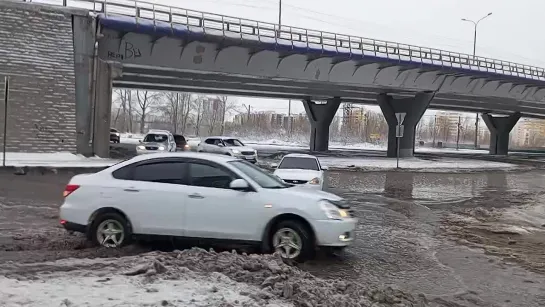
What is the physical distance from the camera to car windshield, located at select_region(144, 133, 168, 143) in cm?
2997

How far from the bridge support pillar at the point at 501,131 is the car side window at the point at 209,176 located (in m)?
67.8

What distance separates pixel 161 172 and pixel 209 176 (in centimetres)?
77

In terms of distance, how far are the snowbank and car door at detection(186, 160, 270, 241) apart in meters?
1.17

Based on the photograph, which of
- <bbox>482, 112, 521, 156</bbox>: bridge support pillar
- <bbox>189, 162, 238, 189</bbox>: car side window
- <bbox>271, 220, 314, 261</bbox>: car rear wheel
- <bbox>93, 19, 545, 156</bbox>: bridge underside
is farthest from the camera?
<bbox>482, 112, 521, 156</bbox>: bridge support pillar

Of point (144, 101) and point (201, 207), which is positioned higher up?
point (144, 101)

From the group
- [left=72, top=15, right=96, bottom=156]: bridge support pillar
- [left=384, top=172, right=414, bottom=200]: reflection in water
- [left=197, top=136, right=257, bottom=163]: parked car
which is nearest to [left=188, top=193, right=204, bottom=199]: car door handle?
[left=384, top=172, right=414, bottom=200]: reflection in water

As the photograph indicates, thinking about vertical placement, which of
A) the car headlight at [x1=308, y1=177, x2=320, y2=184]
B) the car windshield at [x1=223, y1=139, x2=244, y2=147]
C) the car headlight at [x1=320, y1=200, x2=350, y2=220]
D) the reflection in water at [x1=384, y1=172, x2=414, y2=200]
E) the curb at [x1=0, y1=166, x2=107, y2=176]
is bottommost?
the reflection in water at [x1=384, y1=172, x2=414, y2=200]

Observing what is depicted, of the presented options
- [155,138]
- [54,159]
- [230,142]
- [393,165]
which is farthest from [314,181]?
[393,165]

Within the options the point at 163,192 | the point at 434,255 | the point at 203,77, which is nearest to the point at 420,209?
the point at 434,255

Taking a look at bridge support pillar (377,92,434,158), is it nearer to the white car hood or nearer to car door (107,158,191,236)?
the white car hood

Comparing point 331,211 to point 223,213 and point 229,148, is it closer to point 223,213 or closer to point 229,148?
point 223,213

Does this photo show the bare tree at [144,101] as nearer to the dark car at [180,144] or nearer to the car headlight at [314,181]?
the dark car at [180,144]

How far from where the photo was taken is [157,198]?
7617mm

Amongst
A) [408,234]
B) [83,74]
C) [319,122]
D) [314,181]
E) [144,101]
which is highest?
[144,101]
